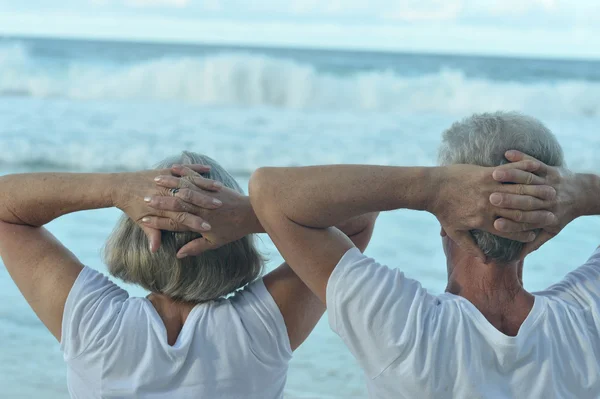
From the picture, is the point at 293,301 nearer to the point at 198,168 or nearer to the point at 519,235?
the point at 198,168

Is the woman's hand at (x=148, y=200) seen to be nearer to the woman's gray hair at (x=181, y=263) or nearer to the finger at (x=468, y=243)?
the woman's gray hair at (x=181, y=263)

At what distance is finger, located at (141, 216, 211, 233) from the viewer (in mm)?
1391

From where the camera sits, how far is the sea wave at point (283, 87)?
12688mm

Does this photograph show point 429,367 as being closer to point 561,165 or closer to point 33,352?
point 561,165

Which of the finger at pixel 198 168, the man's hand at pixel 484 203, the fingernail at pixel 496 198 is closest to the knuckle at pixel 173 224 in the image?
the finger at pixel 198 168

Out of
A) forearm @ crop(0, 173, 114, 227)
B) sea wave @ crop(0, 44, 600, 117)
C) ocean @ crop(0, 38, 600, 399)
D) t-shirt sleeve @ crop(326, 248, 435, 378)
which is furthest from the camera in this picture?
sea wave @ crop(0, 44, 600, 117)

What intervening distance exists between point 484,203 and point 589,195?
250 mm

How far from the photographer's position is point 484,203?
1286 millimetres

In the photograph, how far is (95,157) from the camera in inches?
298

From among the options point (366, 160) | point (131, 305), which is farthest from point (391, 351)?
point (366, 160)

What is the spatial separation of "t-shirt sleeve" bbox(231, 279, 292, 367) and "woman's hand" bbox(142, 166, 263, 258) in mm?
128

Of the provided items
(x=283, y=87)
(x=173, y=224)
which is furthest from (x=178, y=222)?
(x=283, y=87)

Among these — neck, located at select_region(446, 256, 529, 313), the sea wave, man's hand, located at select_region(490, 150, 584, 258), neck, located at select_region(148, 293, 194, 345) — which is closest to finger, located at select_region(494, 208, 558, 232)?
man's hand, located at select_region(490, 150, 584, 258)

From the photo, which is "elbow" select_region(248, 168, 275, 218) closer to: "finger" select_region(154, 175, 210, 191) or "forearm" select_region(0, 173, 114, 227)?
"finger" select_region(154, 175, 210, 191)
